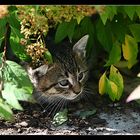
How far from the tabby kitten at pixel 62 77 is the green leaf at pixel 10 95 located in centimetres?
59

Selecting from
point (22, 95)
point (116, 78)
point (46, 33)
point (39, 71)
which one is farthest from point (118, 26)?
point (22, 95)

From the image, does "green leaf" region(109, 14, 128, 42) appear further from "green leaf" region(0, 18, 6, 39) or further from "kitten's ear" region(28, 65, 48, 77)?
"green leaf" region(0, 18, 6, 39)

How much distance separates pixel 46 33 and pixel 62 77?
Result: 1.54 ft

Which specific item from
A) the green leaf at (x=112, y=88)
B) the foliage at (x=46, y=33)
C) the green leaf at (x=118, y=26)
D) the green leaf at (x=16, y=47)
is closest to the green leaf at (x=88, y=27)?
the foliage at (x=46, y=33)

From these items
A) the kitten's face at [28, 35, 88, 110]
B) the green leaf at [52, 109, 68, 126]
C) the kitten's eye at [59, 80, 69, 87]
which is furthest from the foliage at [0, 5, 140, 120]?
the green leaf at [52, 109, 68, 126]

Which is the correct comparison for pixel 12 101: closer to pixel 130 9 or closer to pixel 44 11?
pixel 44 11

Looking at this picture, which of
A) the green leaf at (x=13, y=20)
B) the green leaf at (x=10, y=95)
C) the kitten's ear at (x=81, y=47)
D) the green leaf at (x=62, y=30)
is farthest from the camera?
the kitten's ear at (x=81, y=47)

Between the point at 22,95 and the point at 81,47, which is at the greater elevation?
the point at 81,47

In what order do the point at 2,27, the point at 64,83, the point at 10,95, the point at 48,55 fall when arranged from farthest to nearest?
the point at 64,83 → the point at 48,55 → the point at 2,27 → the point at 10,95

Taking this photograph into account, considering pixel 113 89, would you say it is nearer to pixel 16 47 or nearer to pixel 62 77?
pixel 62 77

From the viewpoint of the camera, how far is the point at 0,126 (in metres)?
2.98

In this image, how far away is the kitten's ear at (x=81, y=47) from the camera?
317cm

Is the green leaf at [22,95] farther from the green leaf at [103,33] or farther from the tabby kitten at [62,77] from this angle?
the green leaf at [103,33]

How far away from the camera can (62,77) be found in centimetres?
319
